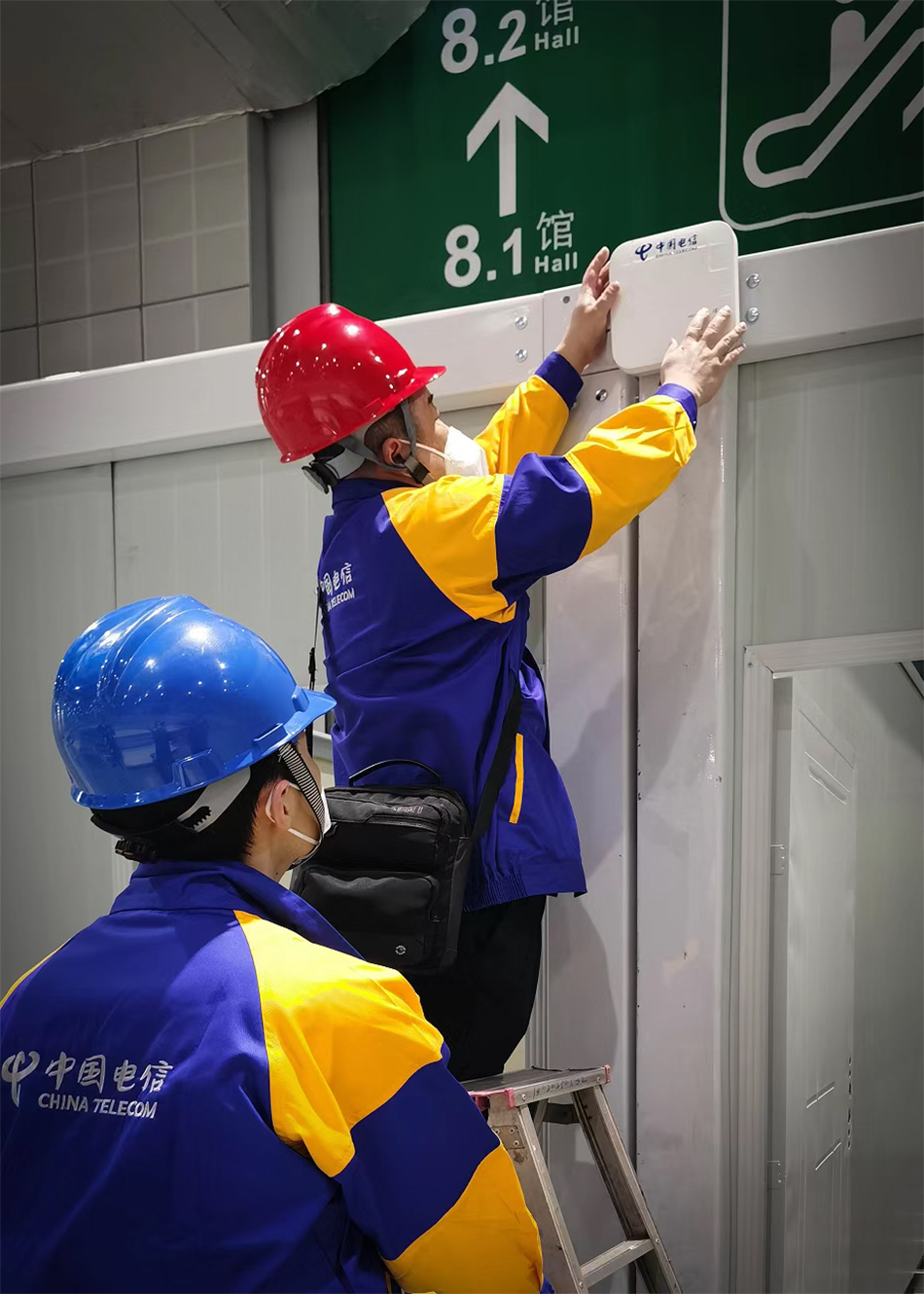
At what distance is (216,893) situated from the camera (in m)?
1.52

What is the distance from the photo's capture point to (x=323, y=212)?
181 inches

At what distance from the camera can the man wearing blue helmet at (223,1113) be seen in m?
1.36

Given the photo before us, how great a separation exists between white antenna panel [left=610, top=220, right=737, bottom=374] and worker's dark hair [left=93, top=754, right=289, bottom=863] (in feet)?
4.59

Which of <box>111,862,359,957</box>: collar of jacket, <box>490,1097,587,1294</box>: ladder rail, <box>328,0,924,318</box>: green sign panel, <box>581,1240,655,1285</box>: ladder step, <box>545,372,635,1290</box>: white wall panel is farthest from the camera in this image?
<box>328,0,924,318</box>: green sign panel

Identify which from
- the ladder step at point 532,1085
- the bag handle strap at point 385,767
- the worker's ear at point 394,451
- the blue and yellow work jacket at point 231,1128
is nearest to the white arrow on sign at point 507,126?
the worker's ear at point 394,451

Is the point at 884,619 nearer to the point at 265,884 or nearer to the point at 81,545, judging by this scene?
the point at 265,884

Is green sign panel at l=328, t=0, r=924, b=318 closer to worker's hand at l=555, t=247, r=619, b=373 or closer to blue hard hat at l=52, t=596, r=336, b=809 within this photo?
worker's hand at l=555, t=247, r=619, b=373

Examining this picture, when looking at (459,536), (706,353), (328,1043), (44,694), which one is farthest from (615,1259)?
(44,694)

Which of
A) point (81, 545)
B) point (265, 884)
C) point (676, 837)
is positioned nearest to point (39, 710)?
point (81, 545)

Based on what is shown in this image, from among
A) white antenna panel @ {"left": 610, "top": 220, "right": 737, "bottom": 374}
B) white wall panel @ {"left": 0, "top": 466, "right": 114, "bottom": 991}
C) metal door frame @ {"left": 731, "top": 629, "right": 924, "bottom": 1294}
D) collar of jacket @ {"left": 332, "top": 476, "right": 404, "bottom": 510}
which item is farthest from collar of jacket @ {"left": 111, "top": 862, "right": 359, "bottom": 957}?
white wall panel @ {"left": 0, "top": 466, "right": 114, "bottom": 991}

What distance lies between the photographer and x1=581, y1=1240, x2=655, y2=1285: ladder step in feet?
7.11

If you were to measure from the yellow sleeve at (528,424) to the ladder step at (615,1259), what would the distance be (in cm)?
149

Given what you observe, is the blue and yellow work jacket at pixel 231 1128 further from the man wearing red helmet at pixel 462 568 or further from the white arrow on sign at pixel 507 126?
the white arrow on sign at pixel 507 126

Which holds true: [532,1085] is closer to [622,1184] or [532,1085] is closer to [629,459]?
[622,1184]
